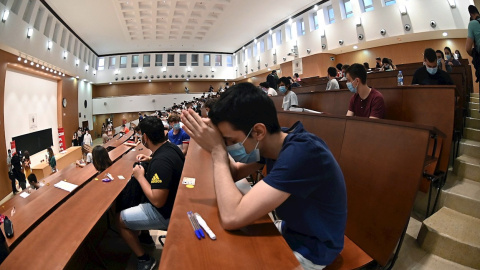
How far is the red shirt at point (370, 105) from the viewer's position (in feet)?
8.73

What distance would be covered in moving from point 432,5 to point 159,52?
66.6 ft

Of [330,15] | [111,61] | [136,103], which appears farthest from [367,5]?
[111,61]

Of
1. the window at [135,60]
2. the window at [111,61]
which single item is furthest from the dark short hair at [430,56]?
the window at [111,61]

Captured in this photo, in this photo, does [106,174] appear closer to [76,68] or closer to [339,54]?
[339,54]

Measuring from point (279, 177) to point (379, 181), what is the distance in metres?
1.06

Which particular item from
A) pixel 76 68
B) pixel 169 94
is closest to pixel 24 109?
pixel 76 68

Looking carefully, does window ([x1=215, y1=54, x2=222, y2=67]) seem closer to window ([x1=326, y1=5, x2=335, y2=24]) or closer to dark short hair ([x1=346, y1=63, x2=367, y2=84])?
window ([x1=326, y1=5, x2=335, y2=24])

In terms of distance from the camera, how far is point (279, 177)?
908mm

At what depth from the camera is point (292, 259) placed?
32.0 inches

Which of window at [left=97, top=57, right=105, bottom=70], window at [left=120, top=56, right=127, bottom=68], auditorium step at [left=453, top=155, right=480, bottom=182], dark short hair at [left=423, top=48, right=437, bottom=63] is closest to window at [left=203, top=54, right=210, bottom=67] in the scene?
window at [left=120, top=56, right=127, bottom=68]

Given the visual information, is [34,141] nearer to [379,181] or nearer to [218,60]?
[379,181]

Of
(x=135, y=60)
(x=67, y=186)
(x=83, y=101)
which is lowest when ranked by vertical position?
(x=67, y=186)

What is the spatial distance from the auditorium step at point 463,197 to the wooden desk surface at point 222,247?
6.59ft

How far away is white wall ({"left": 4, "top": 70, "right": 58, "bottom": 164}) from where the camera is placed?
8594 mm
